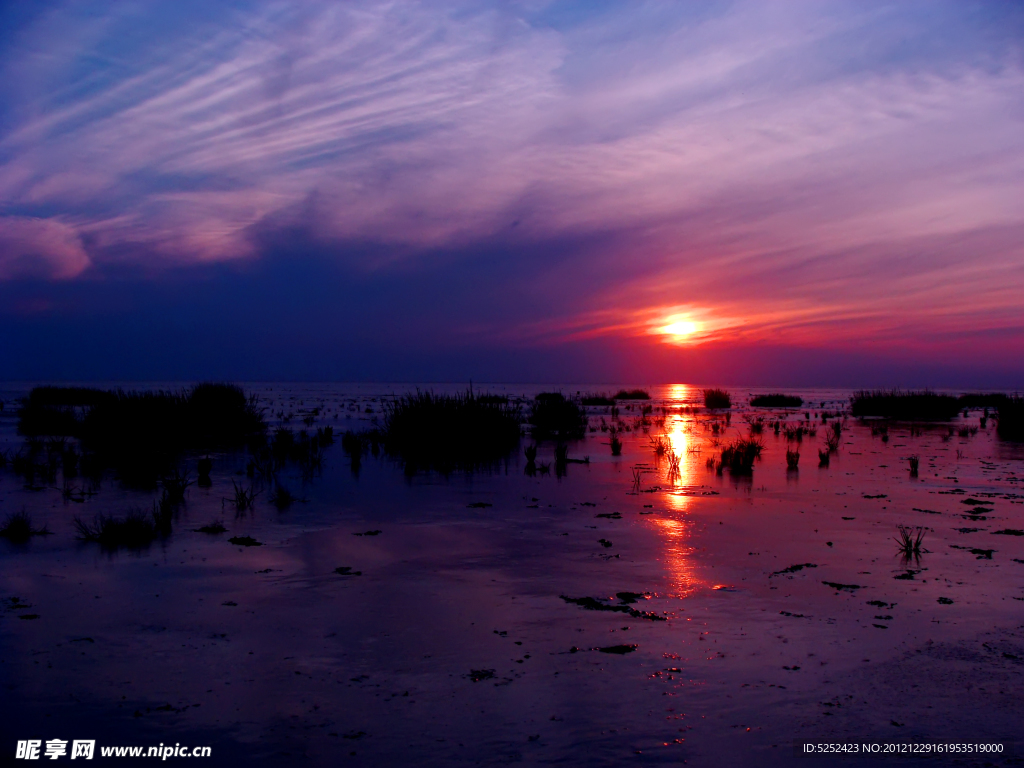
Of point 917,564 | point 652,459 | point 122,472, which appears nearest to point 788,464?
point 652,459

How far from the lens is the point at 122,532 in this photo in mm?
8320

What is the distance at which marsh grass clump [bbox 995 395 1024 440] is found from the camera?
2514 centimetres

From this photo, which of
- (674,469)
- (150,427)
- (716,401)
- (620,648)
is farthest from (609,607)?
(716,401)

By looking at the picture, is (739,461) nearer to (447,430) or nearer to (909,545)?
(909,545)

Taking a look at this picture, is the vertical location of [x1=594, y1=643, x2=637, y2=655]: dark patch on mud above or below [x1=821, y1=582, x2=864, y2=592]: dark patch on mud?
below

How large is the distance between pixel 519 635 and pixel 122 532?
5.44 metres

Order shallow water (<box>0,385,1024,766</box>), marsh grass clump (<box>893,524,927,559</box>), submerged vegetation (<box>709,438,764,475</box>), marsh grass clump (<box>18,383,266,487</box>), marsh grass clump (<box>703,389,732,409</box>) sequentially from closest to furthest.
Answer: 1. shallow water (<box>0,385,1024,766</box>)
2. marsh grass clump (<box>893,524,927,559</box>)
3. submerged vegetation (<box>709,438,764,475</box>)
4. marsh grass clump (<box>18,383,266,487</box>)
5. marsh grass clump (<box>703,389,732,409</box>)

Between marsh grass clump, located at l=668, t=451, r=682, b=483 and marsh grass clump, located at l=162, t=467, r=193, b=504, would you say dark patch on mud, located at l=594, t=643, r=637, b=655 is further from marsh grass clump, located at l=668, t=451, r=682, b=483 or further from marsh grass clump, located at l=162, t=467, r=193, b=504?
marsh grass clump, located at l=668, t=451, r=682, b=483

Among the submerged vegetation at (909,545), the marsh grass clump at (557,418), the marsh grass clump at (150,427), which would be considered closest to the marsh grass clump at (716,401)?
the marsh grass clump at (557,418)

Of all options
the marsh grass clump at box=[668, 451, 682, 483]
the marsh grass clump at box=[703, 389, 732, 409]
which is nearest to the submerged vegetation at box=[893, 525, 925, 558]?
the marsh grass clump at box=[668, 451, 682, 483]

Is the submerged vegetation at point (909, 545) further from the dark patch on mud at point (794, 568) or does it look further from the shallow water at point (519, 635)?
→ the dark patch on mud at point (794, 568)

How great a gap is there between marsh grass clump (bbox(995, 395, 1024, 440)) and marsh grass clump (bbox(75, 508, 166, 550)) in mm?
26031

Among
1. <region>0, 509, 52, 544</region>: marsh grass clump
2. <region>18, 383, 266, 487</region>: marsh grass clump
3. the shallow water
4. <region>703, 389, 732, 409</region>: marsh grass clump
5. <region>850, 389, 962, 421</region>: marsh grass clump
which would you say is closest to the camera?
the shallow water

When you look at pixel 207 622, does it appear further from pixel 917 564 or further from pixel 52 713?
pixel 917 564
